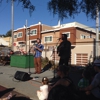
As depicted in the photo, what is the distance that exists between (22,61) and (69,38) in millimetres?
21514

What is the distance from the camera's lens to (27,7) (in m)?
4.63

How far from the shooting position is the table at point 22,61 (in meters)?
10.9

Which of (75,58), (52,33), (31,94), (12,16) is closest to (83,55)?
(75,58)

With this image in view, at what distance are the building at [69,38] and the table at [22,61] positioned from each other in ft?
2.39

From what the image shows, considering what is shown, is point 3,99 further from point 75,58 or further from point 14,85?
point 75,58

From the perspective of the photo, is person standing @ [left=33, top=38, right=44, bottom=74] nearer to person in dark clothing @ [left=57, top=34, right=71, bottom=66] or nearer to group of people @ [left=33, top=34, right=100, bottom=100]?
person in dark clothing @ [left=57, top=34, right=71, bottom=66]

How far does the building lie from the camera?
2041cm

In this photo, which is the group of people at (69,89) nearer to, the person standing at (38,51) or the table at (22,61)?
the person standing at (38,51)

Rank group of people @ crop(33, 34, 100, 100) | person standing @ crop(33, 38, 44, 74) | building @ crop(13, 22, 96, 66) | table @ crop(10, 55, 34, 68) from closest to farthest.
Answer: group of people @ crop(33, 34, 100, 100) < person standing @ crop(33, 38, 44, 74) < table @ crop(10, 55, 34, 68) < building @ crop(13, 22, 96, 66)

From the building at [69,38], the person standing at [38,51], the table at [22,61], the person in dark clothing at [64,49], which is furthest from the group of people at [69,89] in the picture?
the table at [22,61]

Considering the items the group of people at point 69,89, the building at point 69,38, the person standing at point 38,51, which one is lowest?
the group of people at point 69,89

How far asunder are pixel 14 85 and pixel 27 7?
2929 mm

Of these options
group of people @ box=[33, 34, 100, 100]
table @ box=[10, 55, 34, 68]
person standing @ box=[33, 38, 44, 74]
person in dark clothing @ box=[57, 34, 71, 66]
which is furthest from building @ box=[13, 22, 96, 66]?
group of people @ box=[33, 34, 100, 100]

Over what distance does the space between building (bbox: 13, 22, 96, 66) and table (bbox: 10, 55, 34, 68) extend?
2.39ft
